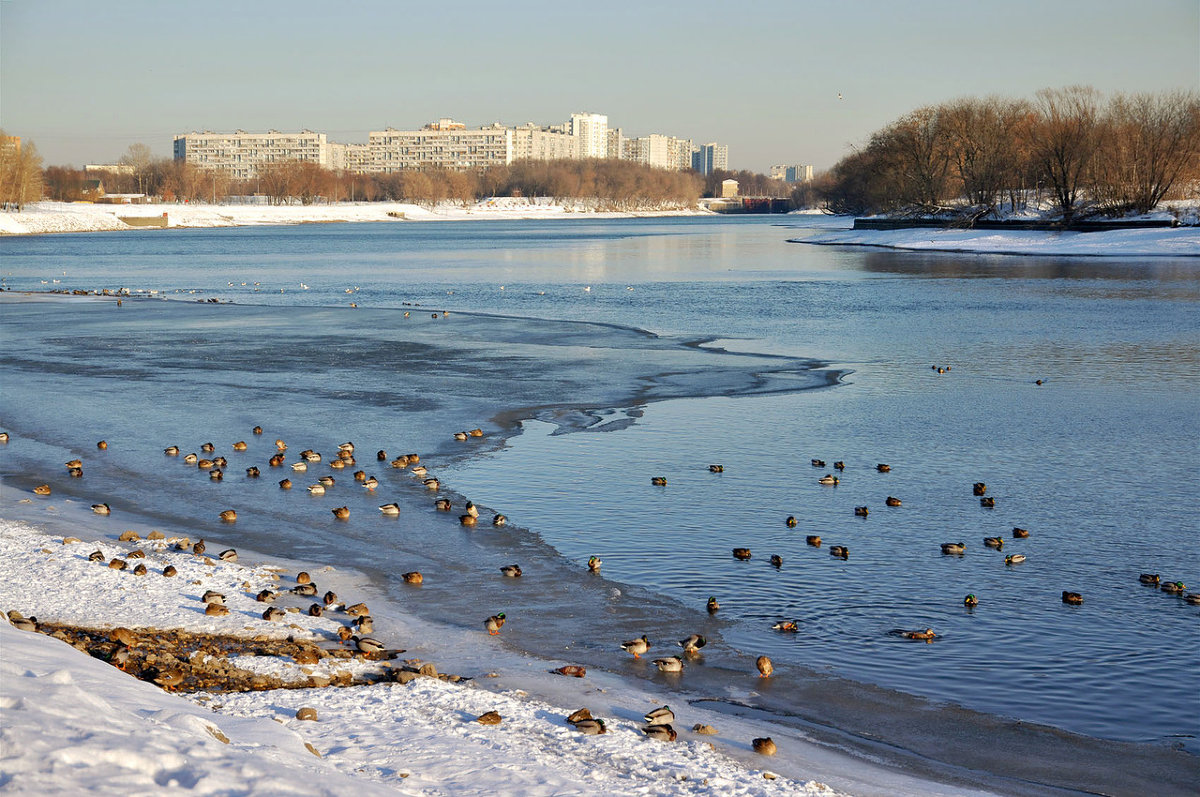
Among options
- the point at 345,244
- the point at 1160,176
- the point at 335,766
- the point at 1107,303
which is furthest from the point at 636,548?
the point at 345,244

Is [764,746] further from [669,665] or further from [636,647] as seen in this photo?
[636,647]

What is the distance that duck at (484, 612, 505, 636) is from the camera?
9.64 metres

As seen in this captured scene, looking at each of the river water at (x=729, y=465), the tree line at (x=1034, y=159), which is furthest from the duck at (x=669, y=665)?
the tree line at (x=1034, y=159)

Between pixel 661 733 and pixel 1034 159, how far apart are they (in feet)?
321

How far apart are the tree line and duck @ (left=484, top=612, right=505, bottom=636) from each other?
90.1 m

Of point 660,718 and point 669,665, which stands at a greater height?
point 660,718

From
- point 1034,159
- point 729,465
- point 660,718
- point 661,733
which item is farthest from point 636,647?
point 1034,159

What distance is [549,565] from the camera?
11688 mm

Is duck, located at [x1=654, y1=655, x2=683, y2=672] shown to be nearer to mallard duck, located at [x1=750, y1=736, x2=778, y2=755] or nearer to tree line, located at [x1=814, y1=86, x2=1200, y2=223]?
mallard duck, located at [x1=750, y1=736, x2=778, y2=755]

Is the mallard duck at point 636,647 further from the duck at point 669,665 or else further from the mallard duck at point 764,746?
the mallard duck at point 764,746

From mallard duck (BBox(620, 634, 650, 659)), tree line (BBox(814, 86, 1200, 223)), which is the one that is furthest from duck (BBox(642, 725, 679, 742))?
tree line (BBox(814, 86, 1200, 223))

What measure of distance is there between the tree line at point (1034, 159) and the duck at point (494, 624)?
296ft

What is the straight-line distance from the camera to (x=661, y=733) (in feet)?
24.4

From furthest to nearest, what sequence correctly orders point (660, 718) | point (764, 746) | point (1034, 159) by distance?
1. point (1034, 159)
2. point (660, 718)
3. point (764, 746)
